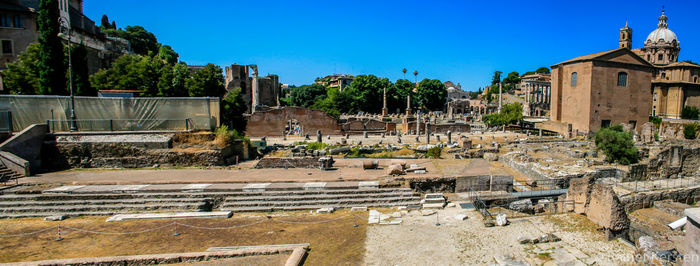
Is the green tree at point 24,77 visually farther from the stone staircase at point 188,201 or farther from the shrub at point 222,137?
the stone staircase at point 188,201

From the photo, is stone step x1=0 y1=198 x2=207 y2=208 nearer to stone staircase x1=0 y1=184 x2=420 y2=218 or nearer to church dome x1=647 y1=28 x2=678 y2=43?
stone staircase x1=0 y1=184 x2=420 y2=218

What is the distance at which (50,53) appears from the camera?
2145 centimetres

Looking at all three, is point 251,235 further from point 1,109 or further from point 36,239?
point 1,109

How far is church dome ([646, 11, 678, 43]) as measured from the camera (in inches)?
2413

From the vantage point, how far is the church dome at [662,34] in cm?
6128

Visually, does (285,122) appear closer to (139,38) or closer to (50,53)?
(50,53)

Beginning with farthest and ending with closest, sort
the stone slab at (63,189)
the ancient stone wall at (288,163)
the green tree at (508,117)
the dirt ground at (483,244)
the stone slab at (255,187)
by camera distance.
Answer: the green tree at (508,117) < the ancient stone wall at (288,163) < the stone slab at (255,187) < the stone slab at (63,189) < the dirt ground at (483,244)

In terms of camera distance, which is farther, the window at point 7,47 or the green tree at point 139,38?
the green tree at point 139,38

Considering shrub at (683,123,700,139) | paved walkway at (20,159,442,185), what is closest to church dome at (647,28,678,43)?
shrub at (683,123,700,139)

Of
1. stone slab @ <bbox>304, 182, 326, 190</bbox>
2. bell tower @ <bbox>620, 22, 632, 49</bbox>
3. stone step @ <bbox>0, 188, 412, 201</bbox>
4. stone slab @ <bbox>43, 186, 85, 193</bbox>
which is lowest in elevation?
stone step @ <bbox>0, 188, 412, 201</bbox>

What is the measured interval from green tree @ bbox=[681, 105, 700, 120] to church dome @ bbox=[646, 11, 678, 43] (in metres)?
15.2

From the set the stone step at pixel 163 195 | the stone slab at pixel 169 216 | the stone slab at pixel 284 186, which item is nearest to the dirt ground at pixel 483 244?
the stone step at pixel 163 195

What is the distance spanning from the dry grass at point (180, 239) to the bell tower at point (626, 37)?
238 feet

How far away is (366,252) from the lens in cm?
789
